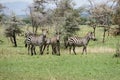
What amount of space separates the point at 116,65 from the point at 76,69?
3.15 m

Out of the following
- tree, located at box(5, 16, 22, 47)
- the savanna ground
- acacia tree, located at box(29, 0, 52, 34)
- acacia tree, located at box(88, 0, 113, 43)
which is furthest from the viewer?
acacia tree, located at box(29, 0, 52, 34)

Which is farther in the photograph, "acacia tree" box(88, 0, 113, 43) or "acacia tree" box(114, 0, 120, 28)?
"acacia tree" box(88, 0, 113, 43)

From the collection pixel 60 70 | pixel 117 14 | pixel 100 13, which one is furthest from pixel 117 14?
pixel 100 13

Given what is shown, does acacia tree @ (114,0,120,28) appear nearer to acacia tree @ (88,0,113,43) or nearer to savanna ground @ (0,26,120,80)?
savanna ground @ (0,26,120,80)

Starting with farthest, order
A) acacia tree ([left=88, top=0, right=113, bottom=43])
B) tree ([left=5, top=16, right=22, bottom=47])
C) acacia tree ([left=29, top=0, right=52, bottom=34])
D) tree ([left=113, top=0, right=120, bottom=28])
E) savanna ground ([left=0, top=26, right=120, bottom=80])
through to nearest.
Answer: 1. acacia tree ([left=29, top=0, right=52, bottom=34])
2. acacia tree ([left=88, top=0, right=113, bottom=43])
3. tree ([left=5, top=16, right=22, bottom=47])
4. tree ([left=113, top=0, right=120, bottom=28])
5. savanna ground ([left=0, top=26, right=120, bottom=80])

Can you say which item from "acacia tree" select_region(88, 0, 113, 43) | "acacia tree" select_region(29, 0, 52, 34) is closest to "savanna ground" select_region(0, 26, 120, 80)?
"acacia tree" select_region(88, 0, 113, 43)

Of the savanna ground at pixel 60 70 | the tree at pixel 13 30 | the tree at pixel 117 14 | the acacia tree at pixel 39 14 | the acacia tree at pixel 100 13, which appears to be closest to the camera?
the savanna ground at pixel 60 70

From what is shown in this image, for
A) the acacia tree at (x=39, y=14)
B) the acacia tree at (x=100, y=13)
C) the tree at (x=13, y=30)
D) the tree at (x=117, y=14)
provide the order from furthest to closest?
the acacia tree at (x=39, y=14), the acacia tree at (x=100, y=13), the tree at (x=13, y=30), the tree at (x=117, y=14)

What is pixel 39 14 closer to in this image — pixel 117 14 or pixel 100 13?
pixel 100 13

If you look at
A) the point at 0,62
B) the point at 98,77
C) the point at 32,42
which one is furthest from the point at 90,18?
the point at 98,77

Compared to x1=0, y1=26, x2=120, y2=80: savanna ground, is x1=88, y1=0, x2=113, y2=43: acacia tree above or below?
above

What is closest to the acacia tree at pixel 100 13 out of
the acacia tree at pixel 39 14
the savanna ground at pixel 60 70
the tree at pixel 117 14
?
the acacia tree at pixel 39 14

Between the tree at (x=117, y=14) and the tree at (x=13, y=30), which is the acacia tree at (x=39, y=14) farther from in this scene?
the tree at (x=117, y=14)

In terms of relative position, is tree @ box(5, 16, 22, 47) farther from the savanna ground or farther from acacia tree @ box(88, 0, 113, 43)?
the savanna ground
